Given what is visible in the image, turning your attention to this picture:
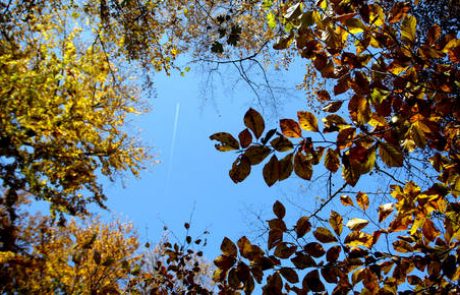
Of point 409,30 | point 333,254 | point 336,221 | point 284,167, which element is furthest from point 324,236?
point 409,30

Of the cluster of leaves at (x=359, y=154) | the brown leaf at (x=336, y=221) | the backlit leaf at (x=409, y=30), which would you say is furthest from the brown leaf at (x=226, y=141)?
the backlit leaf at (x=409, y=30)

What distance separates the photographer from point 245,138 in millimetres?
1004

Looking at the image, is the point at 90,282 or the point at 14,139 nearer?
the point at 14,139

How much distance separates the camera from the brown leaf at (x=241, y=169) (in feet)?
3.54

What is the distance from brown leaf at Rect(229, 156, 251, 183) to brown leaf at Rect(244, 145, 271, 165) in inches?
1.4

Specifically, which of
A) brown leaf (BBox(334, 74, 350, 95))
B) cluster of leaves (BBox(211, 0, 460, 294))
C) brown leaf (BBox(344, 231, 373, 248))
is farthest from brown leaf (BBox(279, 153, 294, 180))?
brown leaf (BBox(334, 74, 350, 95))

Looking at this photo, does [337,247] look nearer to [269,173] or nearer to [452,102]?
[269,173]

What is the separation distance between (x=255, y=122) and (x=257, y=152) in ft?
0.33

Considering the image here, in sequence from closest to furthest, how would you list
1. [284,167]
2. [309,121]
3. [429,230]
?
[284,167]
[309,121]
[429,230]

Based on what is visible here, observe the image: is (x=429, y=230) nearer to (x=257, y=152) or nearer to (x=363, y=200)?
(x=363, y=200)

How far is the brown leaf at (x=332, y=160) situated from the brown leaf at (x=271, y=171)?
364 millimetres

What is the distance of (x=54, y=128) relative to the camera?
9.21m

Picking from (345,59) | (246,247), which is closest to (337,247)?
(246,247)

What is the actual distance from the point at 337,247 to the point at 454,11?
4.21 meters
